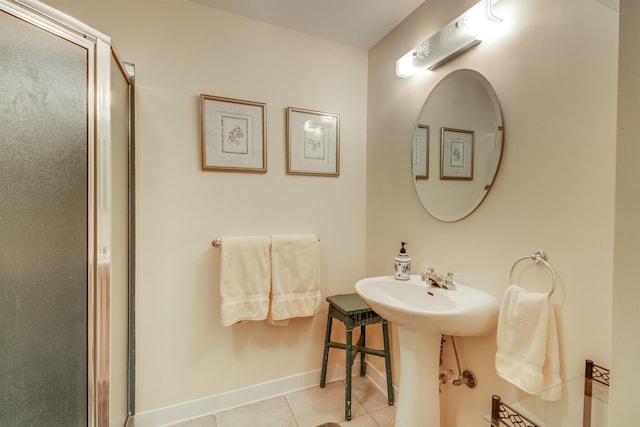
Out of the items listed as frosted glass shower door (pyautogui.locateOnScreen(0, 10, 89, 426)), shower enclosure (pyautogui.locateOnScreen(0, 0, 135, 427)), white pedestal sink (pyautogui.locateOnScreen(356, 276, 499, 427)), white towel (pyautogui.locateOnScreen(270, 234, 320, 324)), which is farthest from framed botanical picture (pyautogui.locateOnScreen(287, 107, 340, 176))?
frosted glass shower door (pyautogui.locateOnScreen(0, 10, 89, 426))

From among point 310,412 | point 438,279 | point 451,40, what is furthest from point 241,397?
point 451,40

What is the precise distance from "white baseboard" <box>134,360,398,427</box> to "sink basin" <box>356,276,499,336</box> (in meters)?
0.81

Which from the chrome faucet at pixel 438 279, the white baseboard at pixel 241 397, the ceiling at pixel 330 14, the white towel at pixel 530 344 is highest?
the ceiling at pixel 330 14

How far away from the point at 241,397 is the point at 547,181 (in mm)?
1937

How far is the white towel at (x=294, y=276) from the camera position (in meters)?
1.66

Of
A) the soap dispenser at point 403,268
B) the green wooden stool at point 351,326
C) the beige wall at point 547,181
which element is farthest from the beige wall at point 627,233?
the green wooden stool at point 351,326

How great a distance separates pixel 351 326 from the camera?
1598 millimetres

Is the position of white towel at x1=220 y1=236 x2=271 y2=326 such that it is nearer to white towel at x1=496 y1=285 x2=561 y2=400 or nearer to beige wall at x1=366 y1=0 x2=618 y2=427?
beige wall at x1=366 y1=0 x2=618 y2=427

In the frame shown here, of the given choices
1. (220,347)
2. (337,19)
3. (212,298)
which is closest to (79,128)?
(212,298)

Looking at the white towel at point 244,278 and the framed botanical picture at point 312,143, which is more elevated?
the framed botanical picture at point 312,143

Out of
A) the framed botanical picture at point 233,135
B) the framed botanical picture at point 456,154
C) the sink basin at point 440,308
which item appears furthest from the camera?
the framed botanical picture at point 233,135

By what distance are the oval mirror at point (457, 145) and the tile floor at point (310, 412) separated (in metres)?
1.22

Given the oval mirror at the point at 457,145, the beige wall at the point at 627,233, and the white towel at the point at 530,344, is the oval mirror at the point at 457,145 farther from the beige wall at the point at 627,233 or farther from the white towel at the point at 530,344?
the beige wall at the point at 627,233

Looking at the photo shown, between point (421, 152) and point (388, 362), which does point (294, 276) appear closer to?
point (388, 362)
